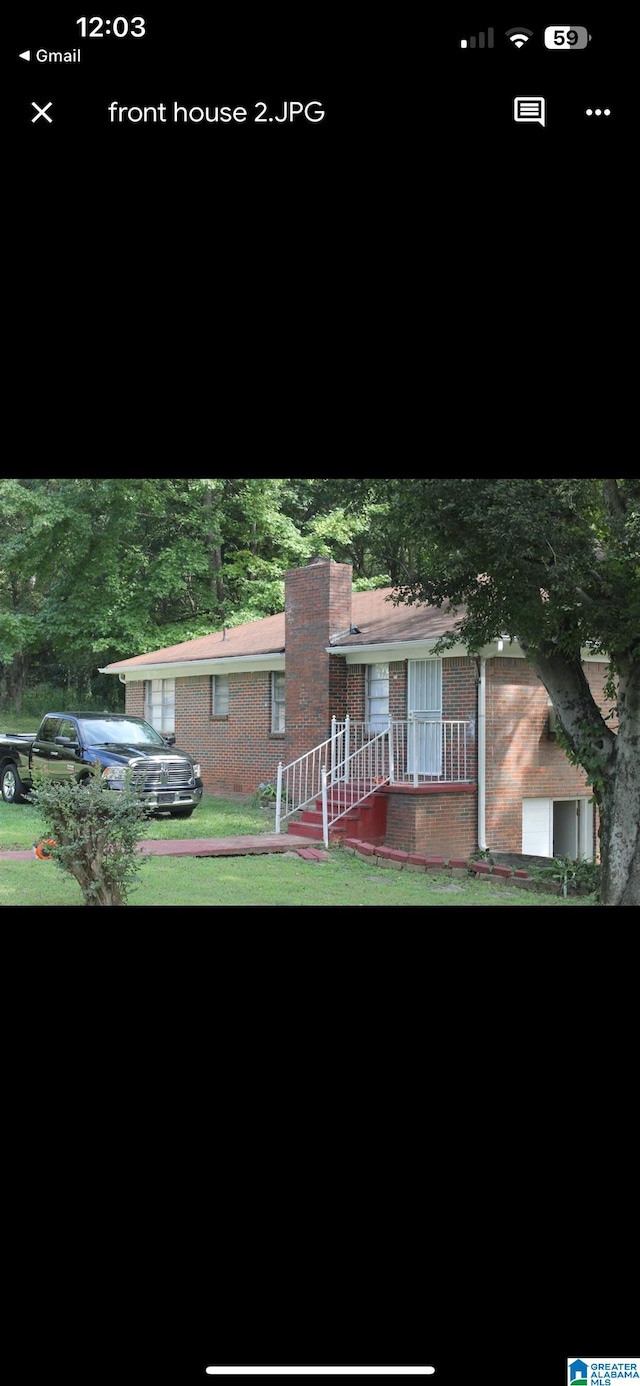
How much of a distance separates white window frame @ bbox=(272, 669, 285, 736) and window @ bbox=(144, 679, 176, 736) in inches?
57.8

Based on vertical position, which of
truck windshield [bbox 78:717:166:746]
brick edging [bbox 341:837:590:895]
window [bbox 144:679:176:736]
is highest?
window [bbox 144:679:176:736]

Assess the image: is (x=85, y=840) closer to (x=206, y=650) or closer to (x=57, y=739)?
(x=57, y=739)

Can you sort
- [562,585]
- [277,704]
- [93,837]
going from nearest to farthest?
[93,837]
[562,585]
[277,704]

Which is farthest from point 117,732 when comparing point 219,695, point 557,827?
point 557,827

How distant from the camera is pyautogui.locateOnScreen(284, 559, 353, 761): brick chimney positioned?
7.75 m

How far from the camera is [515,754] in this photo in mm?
7535

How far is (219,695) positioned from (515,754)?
2248 millimetres

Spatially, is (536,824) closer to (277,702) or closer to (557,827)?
(557,827)

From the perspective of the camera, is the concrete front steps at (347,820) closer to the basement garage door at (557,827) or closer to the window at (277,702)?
the window at (277,702)
